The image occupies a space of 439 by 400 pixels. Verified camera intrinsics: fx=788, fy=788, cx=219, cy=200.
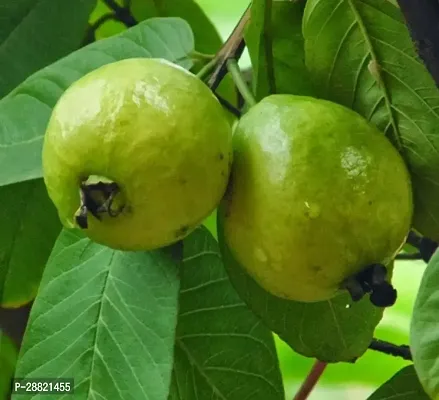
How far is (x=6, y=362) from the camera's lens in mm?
1074

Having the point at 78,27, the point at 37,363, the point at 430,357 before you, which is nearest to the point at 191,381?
the point at 37,363

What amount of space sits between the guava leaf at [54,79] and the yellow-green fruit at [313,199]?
184 mm

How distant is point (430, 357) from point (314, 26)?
265 millimetres

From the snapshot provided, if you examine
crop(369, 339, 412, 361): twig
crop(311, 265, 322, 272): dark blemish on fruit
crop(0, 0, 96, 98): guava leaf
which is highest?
crop(311, 265, 322, 272): dark blemish on fruit

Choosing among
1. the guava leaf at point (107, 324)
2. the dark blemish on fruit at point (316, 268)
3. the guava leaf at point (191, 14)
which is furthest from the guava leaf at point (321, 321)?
the guava leaf at point (191, 14)

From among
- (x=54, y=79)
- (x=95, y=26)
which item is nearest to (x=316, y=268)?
(x=54, y=79)

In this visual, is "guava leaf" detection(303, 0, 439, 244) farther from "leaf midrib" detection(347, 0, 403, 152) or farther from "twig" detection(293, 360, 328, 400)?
"twig" detection(293, 360, 328, 400)

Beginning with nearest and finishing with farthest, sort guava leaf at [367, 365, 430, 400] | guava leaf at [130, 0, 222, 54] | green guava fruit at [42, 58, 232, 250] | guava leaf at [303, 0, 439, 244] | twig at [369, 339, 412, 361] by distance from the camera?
green guava fruit at [42, 58, 232, 250] → guava leaf at [303, 0, 439, 244] → guava leaf at [367, 365, 430, 400] → twig at [369, 339, 412, 361] → guava leaf at [130, 0, 222, 54]

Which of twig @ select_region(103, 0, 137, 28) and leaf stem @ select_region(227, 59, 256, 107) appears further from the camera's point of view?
twig @ select_region(103, 0, 137, 28)

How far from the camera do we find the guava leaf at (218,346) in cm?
77

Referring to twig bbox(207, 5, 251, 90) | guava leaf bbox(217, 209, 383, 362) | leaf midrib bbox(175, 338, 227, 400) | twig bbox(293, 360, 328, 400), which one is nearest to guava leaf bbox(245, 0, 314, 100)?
twig bbox(207, 5, 251, 90)

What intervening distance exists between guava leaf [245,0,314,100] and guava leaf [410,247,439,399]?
0.69 ft

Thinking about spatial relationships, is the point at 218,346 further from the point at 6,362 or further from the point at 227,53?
the point at 6,362

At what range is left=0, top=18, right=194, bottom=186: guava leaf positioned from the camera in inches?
25.6
